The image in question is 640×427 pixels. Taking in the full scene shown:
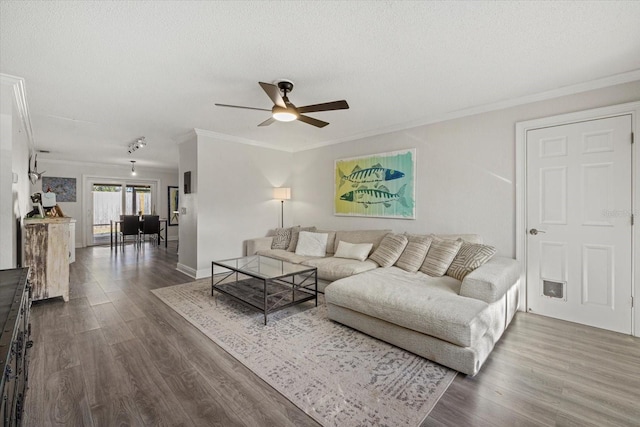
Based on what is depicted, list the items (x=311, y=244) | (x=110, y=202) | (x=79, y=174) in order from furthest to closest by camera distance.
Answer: (x=110, y=202), (x=79, y=174), (x=311, y=244)

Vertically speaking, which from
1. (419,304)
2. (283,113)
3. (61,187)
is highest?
(283,113)

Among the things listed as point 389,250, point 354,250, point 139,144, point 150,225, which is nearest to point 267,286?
point 354,250

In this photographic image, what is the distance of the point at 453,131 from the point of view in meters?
3.59

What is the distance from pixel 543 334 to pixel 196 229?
4519mm

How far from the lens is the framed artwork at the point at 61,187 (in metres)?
7.27

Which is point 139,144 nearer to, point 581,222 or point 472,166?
point 472,166

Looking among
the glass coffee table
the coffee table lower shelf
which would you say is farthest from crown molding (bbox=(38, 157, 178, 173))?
the coffee table lower shelf

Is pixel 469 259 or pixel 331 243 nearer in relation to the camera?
pixel 469 259

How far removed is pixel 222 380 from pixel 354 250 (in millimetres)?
2418

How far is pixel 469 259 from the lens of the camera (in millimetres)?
2895

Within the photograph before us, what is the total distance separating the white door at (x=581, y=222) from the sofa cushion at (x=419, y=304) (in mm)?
1093

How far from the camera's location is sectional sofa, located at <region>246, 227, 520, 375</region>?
1.97 metres

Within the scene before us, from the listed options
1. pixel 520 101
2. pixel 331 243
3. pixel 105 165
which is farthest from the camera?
pixel 105 165

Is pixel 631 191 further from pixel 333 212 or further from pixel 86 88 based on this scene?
pixel 86 88
